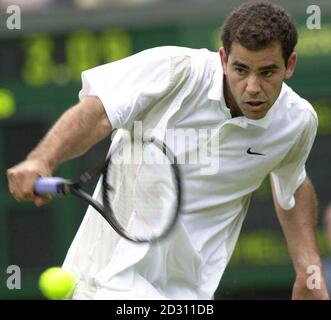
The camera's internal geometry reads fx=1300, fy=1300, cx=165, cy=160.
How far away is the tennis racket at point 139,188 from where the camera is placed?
4.75 m

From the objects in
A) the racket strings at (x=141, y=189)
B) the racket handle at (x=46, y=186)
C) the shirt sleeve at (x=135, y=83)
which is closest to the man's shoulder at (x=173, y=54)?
the shirt sleeve at (x=135, y=83)

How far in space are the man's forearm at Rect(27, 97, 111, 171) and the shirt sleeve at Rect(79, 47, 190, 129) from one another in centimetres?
4

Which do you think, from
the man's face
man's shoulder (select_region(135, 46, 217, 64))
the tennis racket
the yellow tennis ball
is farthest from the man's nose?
the yellow tennis ball

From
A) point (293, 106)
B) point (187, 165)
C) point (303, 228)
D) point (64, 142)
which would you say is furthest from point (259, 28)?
point (303, 228)

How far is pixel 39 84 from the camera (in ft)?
27.0

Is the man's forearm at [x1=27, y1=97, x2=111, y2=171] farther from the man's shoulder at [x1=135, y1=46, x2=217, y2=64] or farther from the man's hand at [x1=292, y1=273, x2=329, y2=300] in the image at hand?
the man's hand at [x1=292, y1=273, x2=329, y2=300]

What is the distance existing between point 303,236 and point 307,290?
0.24 meters

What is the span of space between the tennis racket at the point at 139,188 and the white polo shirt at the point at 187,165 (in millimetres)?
96

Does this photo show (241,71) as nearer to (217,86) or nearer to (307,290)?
(217,86)

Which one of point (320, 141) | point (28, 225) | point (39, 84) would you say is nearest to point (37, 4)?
point (39, 84)

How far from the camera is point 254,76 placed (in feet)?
16.0

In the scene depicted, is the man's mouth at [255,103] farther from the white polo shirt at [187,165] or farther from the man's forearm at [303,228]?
the man's forearm at [303,228]
